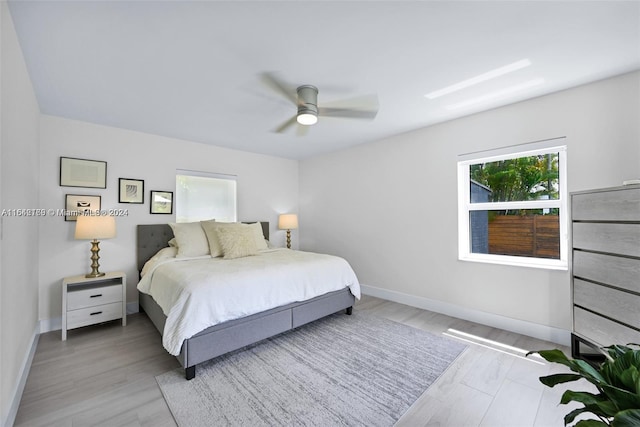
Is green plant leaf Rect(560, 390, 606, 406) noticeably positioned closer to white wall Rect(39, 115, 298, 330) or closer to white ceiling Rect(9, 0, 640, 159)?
white ceiling Rect(9, 0, 640, 159)

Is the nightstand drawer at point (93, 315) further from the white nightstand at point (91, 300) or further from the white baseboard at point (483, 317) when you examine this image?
the white baseboard at point (483, 317)

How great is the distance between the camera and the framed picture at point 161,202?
12.2 feet

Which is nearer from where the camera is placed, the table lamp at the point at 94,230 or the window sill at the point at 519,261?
the window sill at the point at 519,261

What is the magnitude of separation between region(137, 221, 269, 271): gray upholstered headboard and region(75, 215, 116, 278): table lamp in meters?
0.48

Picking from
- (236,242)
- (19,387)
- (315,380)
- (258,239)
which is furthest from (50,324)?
(315,380)

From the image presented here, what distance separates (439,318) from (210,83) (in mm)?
3553

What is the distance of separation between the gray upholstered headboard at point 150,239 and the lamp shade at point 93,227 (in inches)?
→ 21.7

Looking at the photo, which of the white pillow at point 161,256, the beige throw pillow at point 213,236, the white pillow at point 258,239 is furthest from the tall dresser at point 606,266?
the white pillow at point 161,256

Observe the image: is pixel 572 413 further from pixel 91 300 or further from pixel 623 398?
pixel 91 300

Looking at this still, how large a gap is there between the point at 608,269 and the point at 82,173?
524cm

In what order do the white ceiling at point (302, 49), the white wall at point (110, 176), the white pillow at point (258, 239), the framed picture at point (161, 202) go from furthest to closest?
the white pillow at point (258, 239)
the framed picture at point (161, 202)
the white wall at point (110, 176)
the white ceiling at point (302, 49)

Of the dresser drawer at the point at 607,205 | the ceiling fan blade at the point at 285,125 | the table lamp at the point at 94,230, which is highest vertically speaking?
the ceiling fan blade at the point at 285,125

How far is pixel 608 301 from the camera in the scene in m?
2.02

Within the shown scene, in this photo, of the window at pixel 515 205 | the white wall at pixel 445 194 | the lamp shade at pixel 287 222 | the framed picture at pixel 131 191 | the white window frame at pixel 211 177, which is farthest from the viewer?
the lamp shade at pixel 287 222
